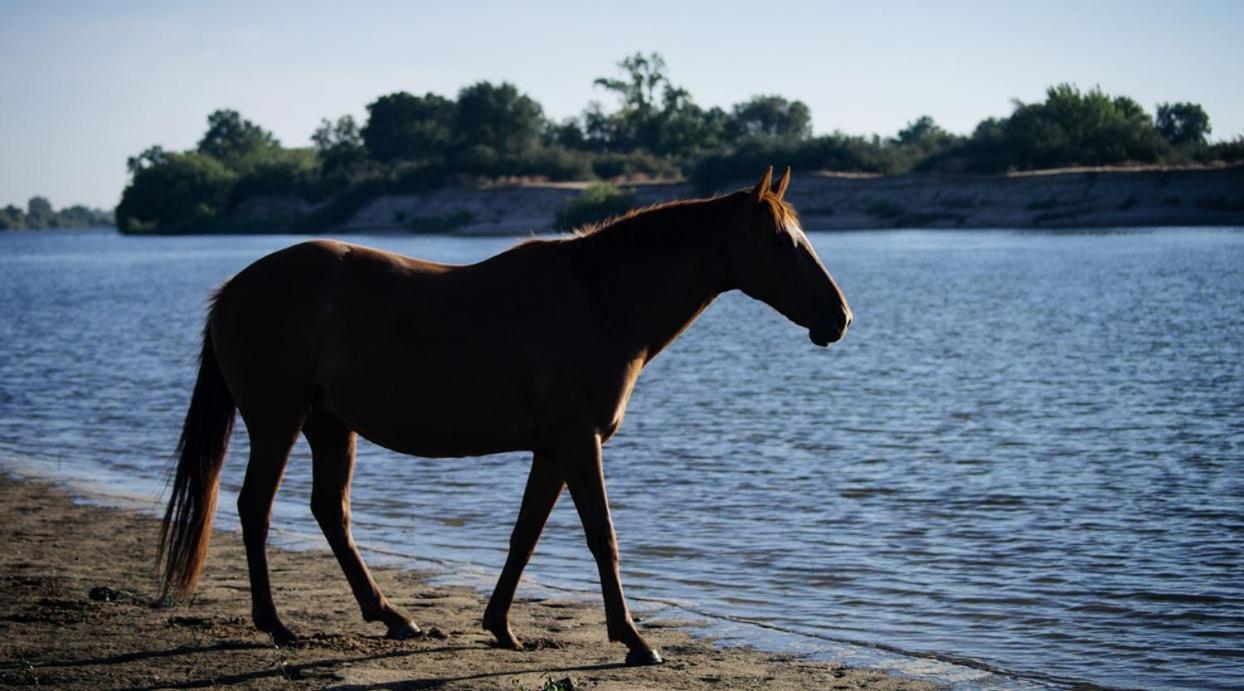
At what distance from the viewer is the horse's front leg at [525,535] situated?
6.61 metres

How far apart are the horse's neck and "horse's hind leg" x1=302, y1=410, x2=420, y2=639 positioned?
62.6 inches

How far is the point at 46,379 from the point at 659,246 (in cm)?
1691

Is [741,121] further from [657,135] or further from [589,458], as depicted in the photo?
[589,458]

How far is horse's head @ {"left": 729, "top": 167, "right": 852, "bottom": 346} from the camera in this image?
657cm

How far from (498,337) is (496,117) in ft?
370

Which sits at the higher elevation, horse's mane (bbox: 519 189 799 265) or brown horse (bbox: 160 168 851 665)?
horse's mane (bbox: 519 189 799 265)

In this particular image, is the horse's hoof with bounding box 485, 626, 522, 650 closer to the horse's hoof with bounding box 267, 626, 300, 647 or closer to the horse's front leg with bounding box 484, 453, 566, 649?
the horse's front leg with bounding box 484, 453, 566, 649

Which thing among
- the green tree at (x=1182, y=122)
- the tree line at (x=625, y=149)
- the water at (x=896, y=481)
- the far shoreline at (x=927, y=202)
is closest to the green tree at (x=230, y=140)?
the tree line at (x=625, y=149)

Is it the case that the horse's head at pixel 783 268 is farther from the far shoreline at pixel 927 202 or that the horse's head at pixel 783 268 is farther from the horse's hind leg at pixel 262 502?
the far shoreline at pixel 927 202

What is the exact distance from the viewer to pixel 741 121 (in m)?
138

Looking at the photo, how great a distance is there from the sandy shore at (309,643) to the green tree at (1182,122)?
308 ft

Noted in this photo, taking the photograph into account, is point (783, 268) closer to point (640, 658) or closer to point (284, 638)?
point (640, 658)

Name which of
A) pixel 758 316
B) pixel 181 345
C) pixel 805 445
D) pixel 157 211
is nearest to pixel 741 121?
pixel 157 211

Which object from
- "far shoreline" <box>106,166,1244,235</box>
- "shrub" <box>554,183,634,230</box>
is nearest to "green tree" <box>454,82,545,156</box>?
"far shoreline" <box>106,166,1244,235</box>
